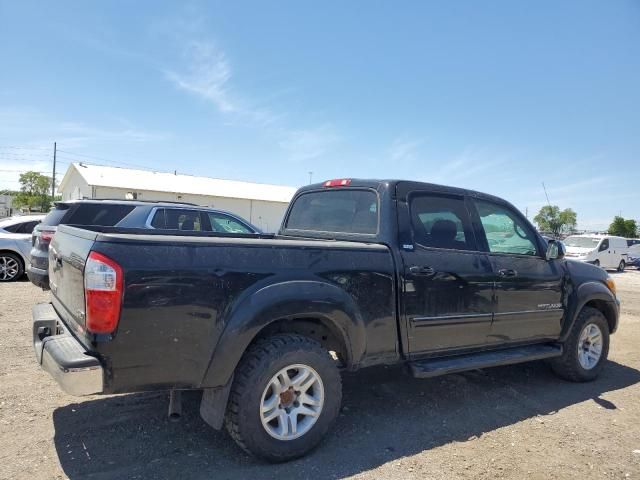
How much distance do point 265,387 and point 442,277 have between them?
5.71 feet

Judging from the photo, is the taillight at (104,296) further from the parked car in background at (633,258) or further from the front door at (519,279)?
the parked car in background at (633,258)

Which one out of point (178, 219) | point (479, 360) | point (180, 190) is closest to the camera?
point (479, 360)

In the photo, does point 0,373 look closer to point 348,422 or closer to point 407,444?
point 348,422

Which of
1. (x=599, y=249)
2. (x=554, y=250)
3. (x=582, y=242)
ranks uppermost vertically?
(x=582, y=242)

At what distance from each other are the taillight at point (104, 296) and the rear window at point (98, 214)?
18.7 feet

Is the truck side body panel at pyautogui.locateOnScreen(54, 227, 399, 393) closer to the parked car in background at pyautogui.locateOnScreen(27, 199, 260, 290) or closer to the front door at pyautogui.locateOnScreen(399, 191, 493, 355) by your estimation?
the front door at pyautogui.locateOnScreen(399, 191, 493, 355)

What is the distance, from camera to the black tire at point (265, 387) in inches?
118

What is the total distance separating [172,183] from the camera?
119 feet

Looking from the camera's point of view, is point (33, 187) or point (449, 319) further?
point (33, 187)

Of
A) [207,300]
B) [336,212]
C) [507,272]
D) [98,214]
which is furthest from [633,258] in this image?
[207,300]

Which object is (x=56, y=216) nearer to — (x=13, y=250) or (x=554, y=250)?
(x=13, y=250)

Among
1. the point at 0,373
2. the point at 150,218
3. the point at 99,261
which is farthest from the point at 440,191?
the point at 150,218

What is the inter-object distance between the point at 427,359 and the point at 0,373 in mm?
3967

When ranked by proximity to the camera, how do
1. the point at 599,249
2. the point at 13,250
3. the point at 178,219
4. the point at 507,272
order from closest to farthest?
1. the point at 507,272
2. the point at 178,219
3. the point at 13,250
4. the point at 599,249
